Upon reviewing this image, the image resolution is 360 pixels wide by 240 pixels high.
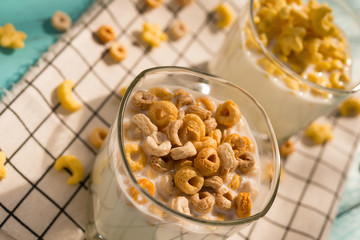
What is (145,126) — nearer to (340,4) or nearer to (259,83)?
(259,83)

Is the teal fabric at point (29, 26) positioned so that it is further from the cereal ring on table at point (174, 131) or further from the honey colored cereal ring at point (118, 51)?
the cereal ring on table at point (174, 131)

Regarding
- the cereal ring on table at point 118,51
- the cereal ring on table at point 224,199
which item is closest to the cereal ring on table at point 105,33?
the cereal ring on table at point 118,51

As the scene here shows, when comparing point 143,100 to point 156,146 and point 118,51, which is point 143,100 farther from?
point 118,51

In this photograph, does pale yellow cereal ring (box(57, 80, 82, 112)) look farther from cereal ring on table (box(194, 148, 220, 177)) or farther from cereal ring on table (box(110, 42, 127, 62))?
cereal ring on table (box(194, 148, 220, 177))

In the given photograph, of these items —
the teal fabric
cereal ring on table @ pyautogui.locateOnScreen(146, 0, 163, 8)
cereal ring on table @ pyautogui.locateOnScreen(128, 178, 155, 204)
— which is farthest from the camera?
cereal ring on table @ pyautogui.locateOnScreen(146, 0, 163, 8)

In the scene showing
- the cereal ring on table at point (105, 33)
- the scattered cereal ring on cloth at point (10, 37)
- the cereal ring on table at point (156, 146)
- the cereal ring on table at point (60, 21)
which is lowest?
the cereal ring on table at point (156, 146)

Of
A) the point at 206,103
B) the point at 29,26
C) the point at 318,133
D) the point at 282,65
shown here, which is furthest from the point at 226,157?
the point at 29,26

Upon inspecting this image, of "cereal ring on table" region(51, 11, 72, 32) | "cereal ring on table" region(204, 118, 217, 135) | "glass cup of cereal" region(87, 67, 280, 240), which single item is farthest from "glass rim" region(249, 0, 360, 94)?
"cereal ring on table" region(51, 11, 72, 32)
